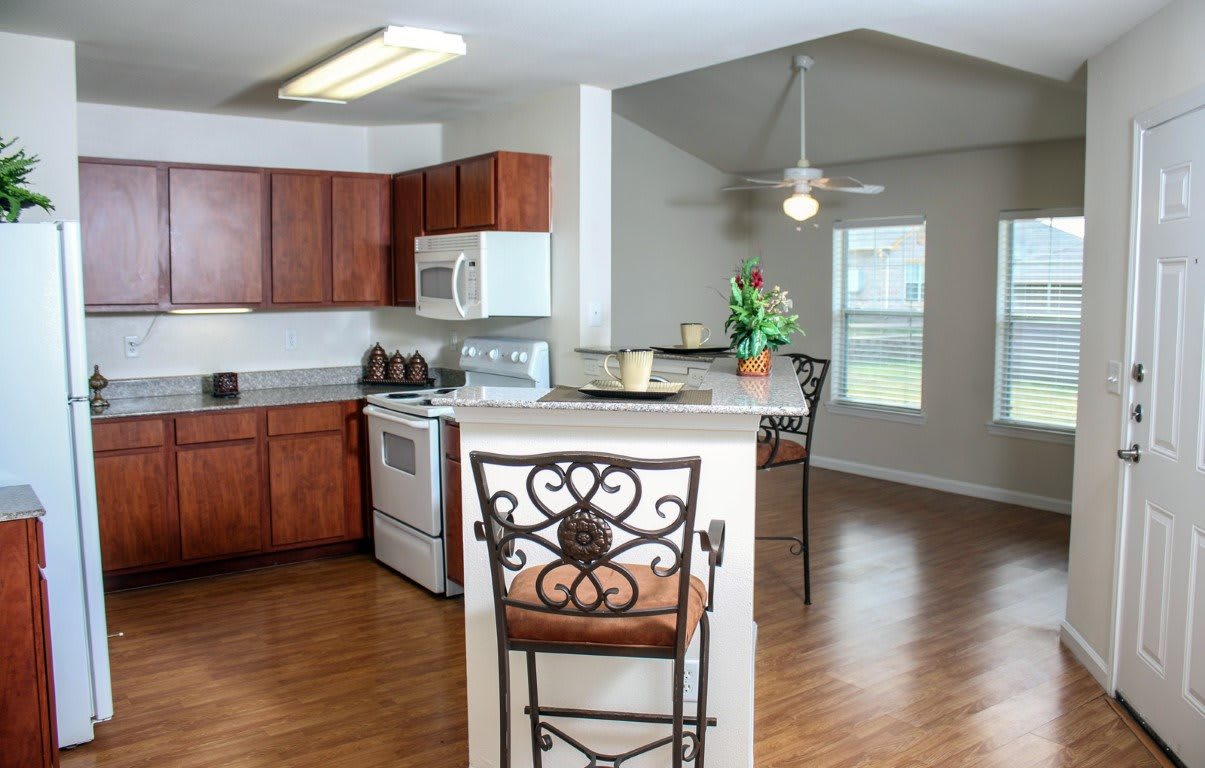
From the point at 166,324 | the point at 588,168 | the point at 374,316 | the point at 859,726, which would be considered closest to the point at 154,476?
the point at 166,324

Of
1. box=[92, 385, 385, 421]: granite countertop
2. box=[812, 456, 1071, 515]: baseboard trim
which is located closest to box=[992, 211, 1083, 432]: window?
box=[812, 456, 1071, 515]: baseboard trim

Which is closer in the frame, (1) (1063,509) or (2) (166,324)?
(2) (166,324)

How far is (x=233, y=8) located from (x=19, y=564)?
1853 mm

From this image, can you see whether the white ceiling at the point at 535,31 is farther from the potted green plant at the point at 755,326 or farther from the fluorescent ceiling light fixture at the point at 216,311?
the fluorescent ceiling light fixture at the point at 216,311

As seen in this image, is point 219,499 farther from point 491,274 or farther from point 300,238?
point 491,274

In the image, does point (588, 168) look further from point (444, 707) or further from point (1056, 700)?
point (1056, 700)

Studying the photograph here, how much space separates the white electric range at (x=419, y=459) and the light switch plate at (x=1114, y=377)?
2373 millimetres

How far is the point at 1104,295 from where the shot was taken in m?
3.36

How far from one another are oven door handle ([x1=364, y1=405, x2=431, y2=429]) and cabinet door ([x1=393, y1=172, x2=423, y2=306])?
27.0 inches

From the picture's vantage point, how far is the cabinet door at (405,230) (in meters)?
4.98

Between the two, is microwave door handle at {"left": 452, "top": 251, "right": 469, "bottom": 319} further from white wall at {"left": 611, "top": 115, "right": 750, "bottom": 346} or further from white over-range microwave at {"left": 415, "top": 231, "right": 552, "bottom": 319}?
white wall at {"left": 611, "top": 115, "right": 750, "bottom": 346}

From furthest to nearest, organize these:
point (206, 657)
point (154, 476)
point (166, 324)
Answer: point (166, 324), point (154, 476), point (206, 657)

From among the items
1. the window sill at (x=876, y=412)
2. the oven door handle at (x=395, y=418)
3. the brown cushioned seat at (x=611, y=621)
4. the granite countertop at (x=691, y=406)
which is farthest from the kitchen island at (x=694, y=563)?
the window sill at (x=876, y=412)

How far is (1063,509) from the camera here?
568 cm
